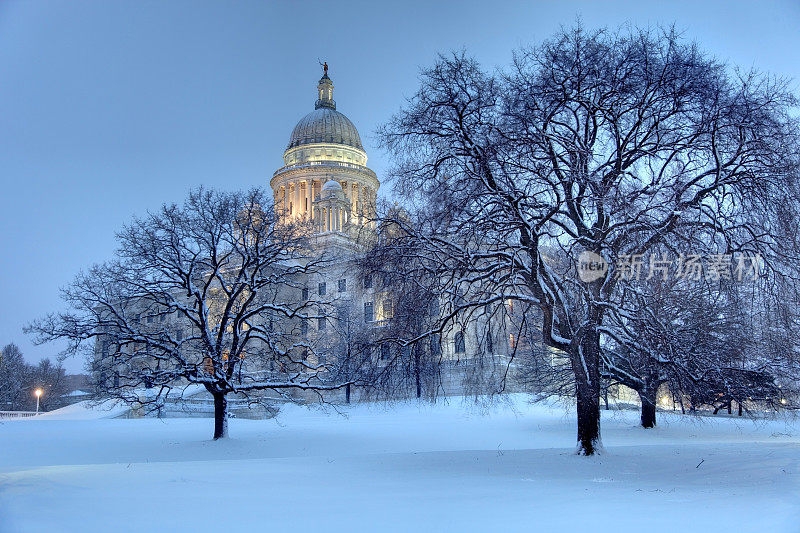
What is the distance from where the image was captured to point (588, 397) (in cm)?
1542

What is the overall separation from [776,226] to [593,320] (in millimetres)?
4322

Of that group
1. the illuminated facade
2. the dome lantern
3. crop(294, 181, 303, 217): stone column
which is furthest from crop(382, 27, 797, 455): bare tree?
the dome lantern

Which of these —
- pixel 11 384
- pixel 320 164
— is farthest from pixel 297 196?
pixel 11 384

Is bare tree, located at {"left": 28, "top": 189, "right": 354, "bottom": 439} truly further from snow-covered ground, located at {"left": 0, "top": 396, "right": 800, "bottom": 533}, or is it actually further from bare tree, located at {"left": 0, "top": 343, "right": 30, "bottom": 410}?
bare tree, located at {"left": 0, "top": 343, "right": 30, "bottom": 410}

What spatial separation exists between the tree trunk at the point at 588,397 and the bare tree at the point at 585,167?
38mm

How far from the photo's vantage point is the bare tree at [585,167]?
14797 millimetres

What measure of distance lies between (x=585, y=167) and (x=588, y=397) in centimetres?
504

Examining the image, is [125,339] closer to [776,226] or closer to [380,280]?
[380,280]

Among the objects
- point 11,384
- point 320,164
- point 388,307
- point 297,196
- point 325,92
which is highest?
point 325,92

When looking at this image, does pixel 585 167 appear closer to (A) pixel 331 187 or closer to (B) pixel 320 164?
(A) pixel 331 187

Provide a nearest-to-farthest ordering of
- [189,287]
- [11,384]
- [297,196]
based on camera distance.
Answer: [189,287], [11,384], [297,196]

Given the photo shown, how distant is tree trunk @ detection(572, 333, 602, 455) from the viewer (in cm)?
1547

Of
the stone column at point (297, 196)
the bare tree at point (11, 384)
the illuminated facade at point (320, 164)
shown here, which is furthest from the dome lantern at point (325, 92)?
the bare tree at point (11, 384)

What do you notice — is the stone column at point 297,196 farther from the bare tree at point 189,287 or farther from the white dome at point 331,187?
the bare tree at point 189,287
